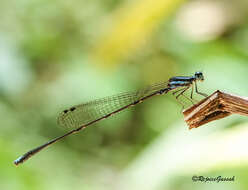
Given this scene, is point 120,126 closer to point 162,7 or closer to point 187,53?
point 187,53

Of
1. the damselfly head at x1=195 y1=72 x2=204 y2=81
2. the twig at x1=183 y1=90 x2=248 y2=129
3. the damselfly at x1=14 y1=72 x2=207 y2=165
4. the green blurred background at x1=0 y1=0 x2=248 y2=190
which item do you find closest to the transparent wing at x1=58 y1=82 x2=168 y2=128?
the damselfly at x1=14 y1=72 x2=207 y2=165

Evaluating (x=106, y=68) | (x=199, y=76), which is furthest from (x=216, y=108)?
(x=106, y=68)

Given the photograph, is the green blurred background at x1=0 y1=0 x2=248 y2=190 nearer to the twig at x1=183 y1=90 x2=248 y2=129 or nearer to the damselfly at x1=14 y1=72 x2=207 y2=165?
the damselfly at x1=14 y1=72 x2=207 y2=165

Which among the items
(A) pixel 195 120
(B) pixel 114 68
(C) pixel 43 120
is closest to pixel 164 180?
(A) pixel 195 120

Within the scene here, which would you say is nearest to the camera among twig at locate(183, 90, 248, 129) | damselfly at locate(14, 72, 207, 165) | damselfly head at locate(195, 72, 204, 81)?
twig at locate(183, 90, 248, 129)

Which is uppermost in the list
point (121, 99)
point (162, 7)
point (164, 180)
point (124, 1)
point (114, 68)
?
point (124, 1)

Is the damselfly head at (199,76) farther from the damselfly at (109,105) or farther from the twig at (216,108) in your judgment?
the twig at (216,108)
